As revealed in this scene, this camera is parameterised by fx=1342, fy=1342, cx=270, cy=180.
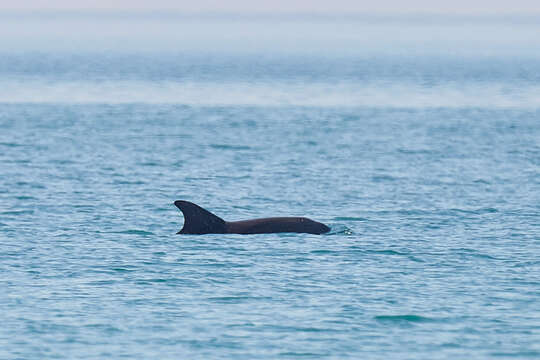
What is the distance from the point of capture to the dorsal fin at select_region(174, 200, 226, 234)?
31.6 metres

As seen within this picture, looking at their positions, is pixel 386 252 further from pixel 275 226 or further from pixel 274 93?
pixel 274 93

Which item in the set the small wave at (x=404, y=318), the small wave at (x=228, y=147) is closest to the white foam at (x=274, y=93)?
the small wave at (x=228, y=147)

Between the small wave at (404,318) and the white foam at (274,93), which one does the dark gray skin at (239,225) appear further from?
the white foam at (274,93)

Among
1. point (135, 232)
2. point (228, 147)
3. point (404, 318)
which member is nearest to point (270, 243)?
point (135, 232)

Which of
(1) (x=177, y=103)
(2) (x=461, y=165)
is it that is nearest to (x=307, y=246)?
(2) (x=461, y=165)

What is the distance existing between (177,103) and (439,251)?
63676 millimetres

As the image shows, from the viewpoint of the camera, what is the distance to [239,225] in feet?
106

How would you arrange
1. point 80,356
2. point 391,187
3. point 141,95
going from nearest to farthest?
point 80,356 < point 391,187 < point 141,95

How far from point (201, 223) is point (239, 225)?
3.13 ft

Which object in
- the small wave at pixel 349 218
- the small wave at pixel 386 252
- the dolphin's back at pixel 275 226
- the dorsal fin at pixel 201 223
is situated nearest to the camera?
the small wave at pixel 386 252

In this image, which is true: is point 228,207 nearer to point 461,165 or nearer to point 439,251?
point 439,251

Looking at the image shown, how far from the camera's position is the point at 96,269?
27641mm

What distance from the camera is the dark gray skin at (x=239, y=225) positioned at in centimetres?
3169

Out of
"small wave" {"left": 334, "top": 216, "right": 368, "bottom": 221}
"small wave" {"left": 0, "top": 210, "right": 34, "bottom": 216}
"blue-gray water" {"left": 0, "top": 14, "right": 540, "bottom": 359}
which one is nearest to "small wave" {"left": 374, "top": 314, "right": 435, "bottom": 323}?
"blue-gray water" {"left": 0, "top": 14, "right": 540, "bottom": 359}
